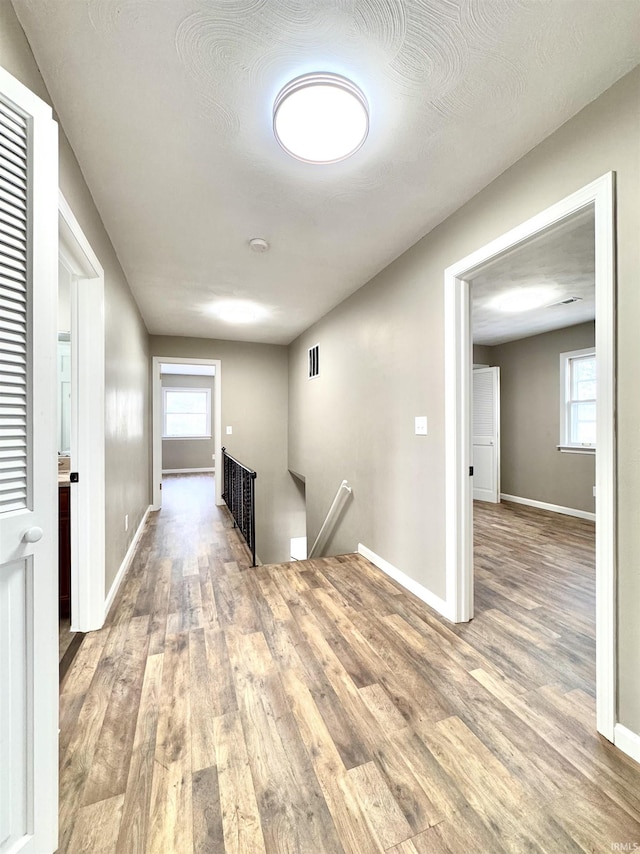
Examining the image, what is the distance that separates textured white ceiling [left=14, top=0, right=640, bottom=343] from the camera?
1.11 metres

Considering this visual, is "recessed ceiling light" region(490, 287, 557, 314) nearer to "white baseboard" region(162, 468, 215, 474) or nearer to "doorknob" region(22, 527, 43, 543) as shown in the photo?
"doorknob" region(22, 527, 43, 543)

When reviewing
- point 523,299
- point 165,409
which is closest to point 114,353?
point 523,299

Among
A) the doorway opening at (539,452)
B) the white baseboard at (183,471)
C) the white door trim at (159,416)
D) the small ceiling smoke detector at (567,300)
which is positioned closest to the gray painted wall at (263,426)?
the white door trim at (159,416)

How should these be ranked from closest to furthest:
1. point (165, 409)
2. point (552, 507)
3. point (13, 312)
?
point (13, 312) → point (552, 507) → point (165, 409)

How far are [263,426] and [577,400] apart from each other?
4.62 meters

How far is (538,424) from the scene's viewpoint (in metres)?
5.38

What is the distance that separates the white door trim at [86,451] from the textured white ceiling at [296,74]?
61 cm

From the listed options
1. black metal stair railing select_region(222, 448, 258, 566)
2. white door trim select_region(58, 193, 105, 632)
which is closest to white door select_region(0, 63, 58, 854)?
white door trim select_region(58, 193, 105, 632)

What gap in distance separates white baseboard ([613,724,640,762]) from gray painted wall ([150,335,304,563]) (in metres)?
4.96

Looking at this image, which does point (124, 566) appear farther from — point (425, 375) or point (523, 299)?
point (523, 299)

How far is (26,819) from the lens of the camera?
3.05 feet

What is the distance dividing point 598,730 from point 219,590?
218cm

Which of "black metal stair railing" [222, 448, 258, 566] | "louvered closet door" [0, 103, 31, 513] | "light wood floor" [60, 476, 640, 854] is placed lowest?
"light wood floor" [60, 476, 640, 854]

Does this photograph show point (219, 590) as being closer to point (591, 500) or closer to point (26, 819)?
point (26, 819)
